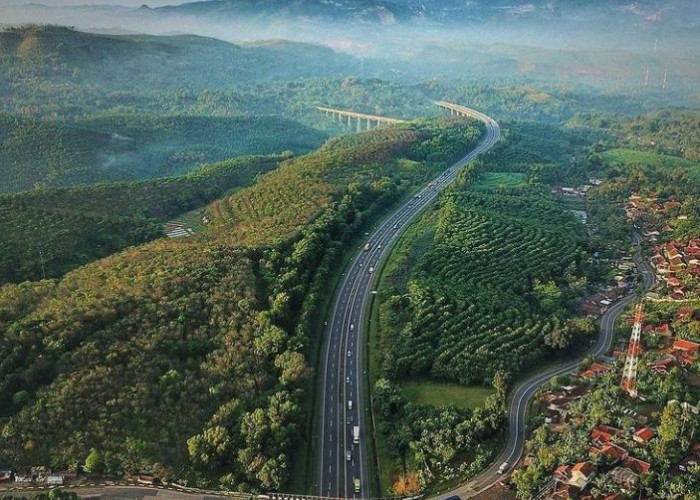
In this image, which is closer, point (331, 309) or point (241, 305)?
point (241, 305)

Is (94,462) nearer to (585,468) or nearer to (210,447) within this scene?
(210,447)

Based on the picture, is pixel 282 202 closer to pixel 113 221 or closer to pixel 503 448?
pixel 113 221

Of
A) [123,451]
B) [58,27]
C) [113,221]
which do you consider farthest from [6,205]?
[58,27]

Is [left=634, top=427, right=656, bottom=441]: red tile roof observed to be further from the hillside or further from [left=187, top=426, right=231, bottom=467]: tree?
the hillside

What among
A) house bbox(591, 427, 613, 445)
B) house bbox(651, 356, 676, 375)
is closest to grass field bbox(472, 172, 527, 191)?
house bbox(651, 356, 676, 375)

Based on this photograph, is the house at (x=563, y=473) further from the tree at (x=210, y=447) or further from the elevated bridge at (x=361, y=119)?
the elevated bridge at (x=361, y=119)

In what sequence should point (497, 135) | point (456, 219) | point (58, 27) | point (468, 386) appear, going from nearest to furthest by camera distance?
1. point (468, 386)
2. point (456, 219)
3. point (497, 135)
4. point (58, 27)

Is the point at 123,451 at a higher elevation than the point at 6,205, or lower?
lower
